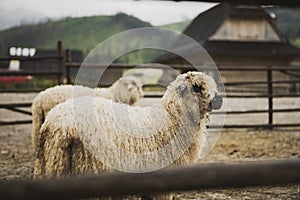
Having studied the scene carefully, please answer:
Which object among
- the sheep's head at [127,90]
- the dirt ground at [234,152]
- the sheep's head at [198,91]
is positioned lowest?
the dirt ground at [234,152]

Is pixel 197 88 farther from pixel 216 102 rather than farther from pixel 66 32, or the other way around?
pixel 66 32

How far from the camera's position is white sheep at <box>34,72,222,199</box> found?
8.57ft

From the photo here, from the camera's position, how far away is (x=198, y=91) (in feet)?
10.5

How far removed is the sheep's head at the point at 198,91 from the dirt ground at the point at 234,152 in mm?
934

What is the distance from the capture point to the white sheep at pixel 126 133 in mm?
2613

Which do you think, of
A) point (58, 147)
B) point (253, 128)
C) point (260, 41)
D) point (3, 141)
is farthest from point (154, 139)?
point (260, 41)

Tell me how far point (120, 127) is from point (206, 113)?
0.81 meters

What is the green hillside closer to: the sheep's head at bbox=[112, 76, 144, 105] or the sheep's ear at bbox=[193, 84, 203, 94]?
the sheep's head at bbox=[112, 76, 144, 105]

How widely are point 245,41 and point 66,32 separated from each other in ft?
180

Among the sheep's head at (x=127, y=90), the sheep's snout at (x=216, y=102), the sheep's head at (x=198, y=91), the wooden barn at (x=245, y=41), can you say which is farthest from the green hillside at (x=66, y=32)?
the sheep's snout at (x=216, y=102)

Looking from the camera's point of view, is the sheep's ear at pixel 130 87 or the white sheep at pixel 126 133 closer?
the white sheep at pixel 126 133

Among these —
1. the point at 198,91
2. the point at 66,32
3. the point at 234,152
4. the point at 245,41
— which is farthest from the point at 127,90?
the point at 66,32

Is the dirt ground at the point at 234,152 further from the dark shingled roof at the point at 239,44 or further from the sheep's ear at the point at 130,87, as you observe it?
the dark shingled roof at the point at 239,44

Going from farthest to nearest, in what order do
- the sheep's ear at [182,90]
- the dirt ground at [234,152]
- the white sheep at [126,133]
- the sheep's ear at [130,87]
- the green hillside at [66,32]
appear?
the green hillside at [66,32]
the sheep's ear at [130,87]
the dirt ground at [234,152]
the sheep's ear at [182,90]
the white sheep at [126,133]
